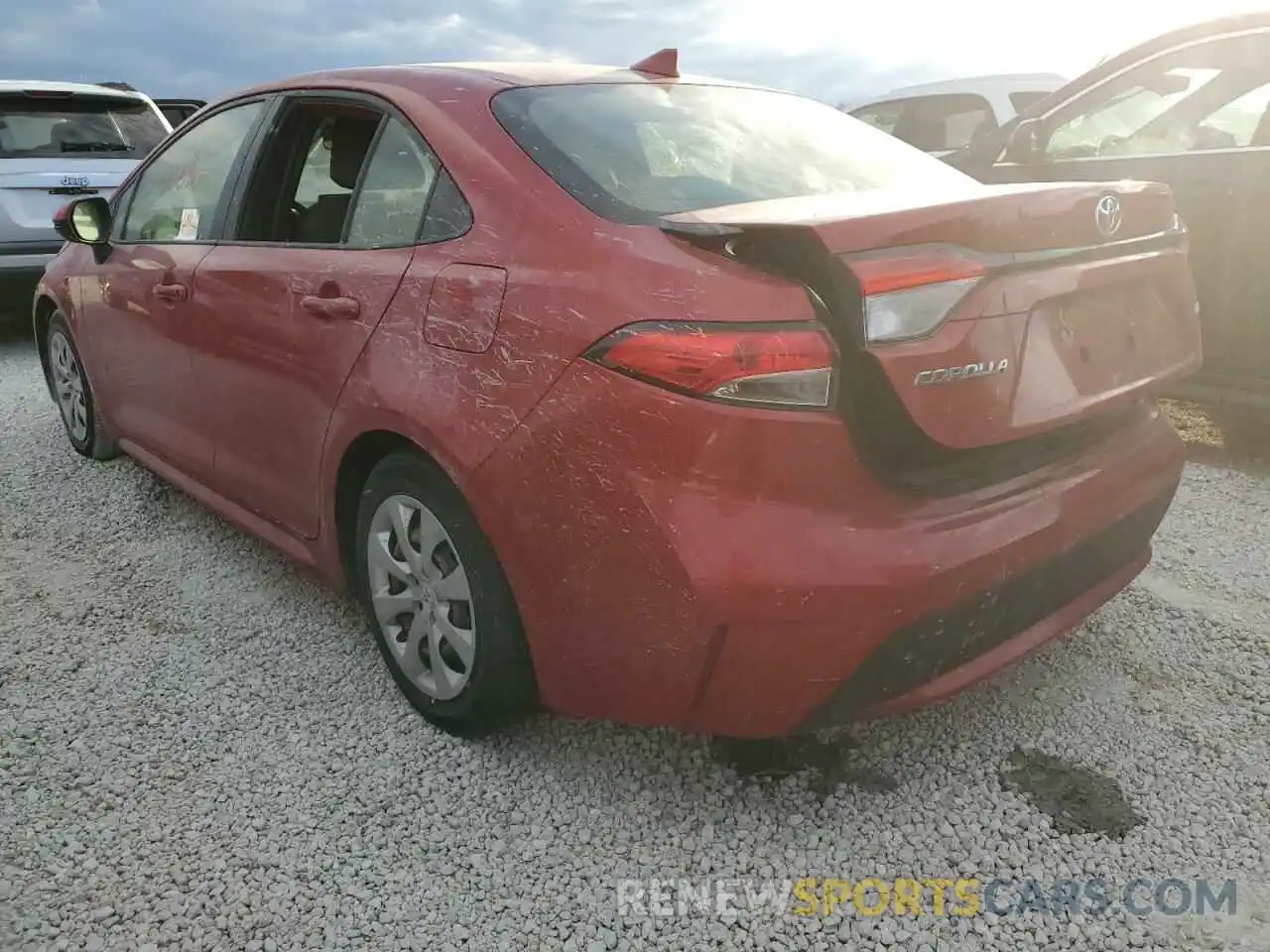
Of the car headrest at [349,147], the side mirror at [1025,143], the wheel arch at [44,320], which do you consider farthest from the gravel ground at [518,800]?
the side mirror at [1025,143]

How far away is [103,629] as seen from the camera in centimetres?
306

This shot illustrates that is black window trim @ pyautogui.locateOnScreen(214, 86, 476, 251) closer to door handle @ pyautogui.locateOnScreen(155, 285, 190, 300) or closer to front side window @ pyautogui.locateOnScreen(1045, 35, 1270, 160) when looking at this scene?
door handle @ pyautogui.locateOnScreen(155, 285, 190, 300)

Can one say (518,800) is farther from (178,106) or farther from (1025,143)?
(178,106)

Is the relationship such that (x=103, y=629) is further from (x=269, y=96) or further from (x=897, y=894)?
(x=897, y=894)

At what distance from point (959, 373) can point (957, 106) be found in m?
6.02

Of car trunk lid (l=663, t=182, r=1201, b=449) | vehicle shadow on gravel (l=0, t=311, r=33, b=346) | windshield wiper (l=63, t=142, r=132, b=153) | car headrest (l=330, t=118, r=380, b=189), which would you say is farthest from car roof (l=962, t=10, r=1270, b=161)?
vehicle shadow on gravel (l=0, t=311, r=33, b=346)

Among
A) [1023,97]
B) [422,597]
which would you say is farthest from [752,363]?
[1023,97]

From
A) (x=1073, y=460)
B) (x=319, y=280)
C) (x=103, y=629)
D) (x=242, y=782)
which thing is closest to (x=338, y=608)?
(x=103, y=629)

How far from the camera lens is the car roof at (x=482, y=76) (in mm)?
2463

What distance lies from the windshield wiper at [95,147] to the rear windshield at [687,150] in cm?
609

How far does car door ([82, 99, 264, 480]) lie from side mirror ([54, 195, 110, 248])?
1.9 inches

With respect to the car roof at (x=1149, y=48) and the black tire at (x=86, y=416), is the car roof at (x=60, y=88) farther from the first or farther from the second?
the car roof at (x=1149, y=48)

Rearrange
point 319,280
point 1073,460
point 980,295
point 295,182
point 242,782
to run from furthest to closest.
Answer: point 295,182, point 319,280, point 242,782, point 1073,460, point 980,295

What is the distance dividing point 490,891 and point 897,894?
0.79 metres
